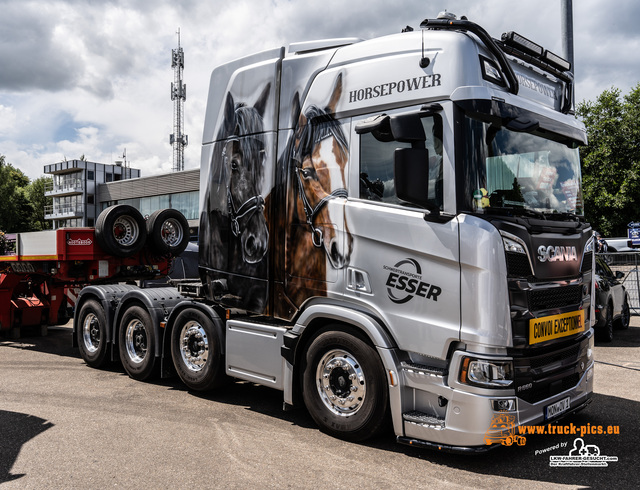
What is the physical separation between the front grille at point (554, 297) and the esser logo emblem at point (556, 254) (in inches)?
9.5

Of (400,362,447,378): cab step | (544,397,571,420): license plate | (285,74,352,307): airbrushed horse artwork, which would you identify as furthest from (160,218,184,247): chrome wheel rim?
(544,397,571,420): license plate

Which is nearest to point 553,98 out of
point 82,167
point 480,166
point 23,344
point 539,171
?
point 539,171

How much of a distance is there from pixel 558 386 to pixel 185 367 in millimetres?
4008

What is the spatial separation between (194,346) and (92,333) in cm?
264

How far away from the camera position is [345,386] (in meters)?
4.90

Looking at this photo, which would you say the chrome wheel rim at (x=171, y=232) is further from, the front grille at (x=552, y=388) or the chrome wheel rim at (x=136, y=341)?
the front grille at (x=552, y=388)

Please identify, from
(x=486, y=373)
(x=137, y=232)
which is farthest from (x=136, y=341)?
(x=486, y=373)

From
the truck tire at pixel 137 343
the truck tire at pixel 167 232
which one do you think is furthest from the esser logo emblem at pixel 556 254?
the truck tire at pixel 167 232

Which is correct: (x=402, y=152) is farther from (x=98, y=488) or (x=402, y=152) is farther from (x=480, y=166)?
(x=98, y=488)

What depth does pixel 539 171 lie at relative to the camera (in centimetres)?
485

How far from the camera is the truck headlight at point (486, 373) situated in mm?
4105

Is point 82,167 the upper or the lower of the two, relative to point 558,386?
upper

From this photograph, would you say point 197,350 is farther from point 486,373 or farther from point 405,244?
point 486,373

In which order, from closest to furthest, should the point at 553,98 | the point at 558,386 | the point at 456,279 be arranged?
the point at 456,279 → the point at 558,386 → the point at 553,98
